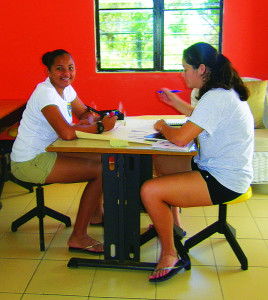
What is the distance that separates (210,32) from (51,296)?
2849mm

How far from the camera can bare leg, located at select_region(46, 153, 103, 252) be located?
236 centimetres

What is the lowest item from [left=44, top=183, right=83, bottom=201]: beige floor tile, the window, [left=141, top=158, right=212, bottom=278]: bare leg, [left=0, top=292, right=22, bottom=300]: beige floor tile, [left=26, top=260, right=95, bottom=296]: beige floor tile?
[left=26, top=260, right=95, bottom=296]: beige floor tile

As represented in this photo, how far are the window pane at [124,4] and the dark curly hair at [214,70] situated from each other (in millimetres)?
1969

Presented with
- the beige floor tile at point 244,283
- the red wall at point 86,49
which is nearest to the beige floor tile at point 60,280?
the beige floor tile at point 244,283

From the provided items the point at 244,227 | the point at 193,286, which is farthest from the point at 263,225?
the point at 193,286

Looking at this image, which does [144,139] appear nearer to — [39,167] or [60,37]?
[39,167]

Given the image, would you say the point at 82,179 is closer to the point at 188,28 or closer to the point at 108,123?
the point at 108,123

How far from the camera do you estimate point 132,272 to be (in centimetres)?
225

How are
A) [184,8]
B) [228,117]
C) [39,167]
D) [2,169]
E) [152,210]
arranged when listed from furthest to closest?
[184,8]
[2,169]
[39,167]
[152,210]
[228,117]

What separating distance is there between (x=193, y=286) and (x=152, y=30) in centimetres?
257

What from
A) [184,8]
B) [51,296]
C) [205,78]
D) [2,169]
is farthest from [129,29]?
[51,296]

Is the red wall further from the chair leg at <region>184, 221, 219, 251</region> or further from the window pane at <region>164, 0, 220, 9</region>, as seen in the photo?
the chair leg at <region>184, 221, 219, 251</region>

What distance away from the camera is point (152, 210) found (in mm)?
2109

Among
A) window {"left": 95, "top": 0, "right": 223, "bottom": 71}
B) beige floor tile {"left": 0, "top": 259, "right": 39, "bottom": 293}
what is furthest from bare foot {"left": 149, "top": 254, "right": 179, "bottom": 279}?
window {"left": 95, "top": 0, "right": 223, "bottom": 71}
